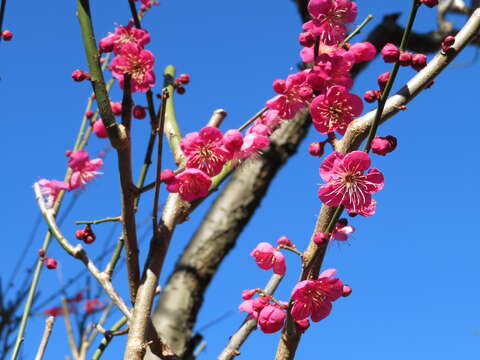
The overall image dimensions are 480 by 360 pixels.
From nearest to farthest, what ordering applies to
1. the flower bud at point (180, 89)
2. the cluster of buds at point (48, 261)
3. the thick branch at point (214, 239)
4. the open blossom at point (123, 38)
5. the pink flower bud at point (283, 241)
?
the pink flower bud at point (283, 241)
the open blossom at point (123, 38)
the cluster of buds at point (48, 261)
the flower bud at point (180, 89)
the thick branch at point (214, 239)

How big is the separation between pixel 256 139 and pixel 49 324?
583mm

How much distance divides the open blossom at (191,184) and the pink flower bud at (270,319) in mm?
273

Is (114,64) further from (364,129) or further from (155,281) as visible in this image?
(364,129)

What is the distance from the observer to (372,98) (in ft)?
3.20

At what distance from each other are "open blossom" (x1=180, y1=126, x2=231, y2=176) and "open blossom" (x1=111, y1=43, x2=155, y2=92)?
23cm

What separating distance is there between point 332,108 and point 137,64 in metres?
0.54

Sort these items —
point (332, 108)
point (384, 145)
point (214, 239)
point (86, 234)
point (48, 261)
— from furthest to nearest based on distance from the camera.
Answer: point (214, 239)
point (48, 261)
point (86, 234)
point (332, 108)
point (384, 145)

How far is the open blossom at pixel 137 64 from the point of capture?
52.0 inches

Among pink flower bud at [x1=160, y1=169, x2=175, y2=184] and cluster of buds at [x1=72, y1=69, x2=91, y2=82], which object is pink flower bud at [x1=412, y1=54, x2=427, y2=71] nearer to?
pink flower bud at [x1=160, y1=169, x2=175, y2=184]

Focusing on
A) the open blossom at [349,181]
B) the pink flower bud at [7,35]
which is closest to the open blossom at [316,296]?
the open blossom at [349,181]

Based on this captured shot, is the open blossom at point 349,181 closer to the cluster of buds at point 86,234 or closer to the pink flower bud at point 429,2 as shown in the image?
the pink flower bud at point 429,2

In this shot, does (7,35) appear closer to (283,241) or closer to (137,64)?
(137,64)

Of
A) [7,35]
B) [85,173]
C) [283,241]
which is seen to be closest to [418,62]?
[283,241]

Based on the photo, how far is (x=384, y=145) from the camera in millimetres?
913
